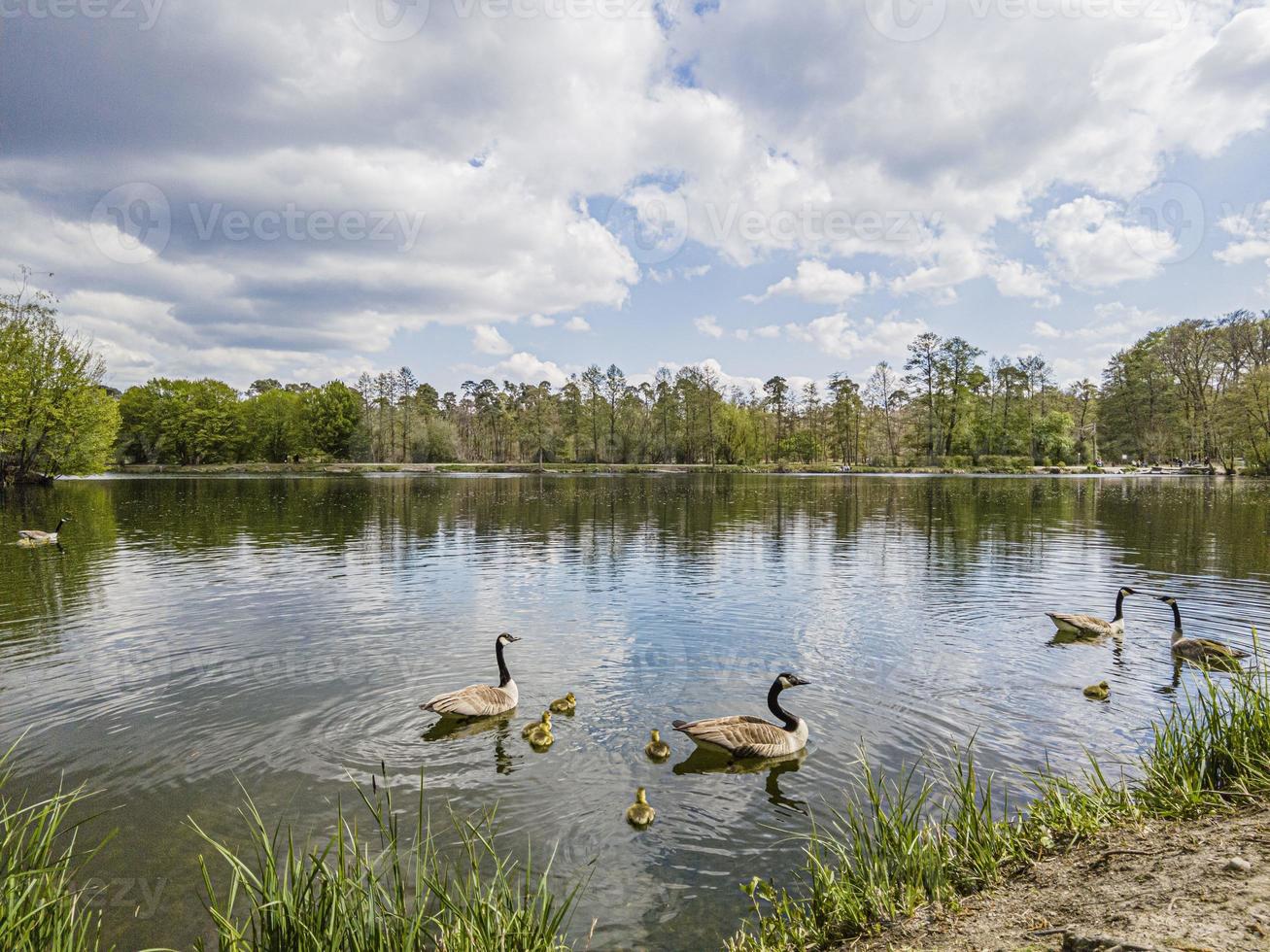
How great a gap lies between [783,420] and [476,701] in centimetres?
14906

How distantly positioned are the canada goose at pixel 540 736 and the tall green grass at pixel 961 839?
407 centimetres

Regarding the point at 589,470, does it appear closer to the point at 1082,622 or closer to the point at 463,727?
the point at 1082,622

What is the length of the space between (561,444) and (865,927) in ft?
464

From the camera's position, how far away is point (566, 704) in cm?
1095

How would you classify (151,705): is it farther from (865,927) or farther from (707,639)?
(865,927)

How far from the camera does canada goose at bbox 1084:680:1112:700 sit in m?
11.5

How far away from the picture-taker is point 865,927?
5.05 meters

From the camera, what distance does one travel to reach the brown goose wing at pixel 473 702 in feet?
34.4

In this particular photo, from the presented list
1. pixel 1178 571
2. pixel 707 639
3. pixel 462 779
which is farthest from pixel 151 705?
pixel 1178 571

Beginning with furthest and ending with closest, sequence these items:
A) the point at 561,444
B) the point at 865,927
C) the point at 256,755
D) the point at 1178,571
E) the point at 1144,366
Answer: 1. the point at 561,444
2. the point at 1144,366
3. the point at 1178,571
4. the point at 256,755
5. the point at 865,927

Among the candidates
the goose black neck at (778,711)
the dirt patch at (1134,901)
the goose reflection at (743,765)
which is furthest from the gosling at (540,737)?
the dirt patch at (1134,901)

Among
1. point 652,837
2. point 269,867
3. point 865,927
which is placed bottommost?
point 652,837

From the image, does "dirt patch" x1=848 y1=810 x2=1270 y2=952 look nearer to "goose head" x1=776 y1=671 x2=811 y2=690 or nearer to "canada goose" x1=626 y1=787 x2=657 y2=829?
"canada goose" x1=626 y1=787 x2=657 y2=829

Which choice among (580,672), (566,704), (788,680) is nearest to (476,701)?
(566,704)
